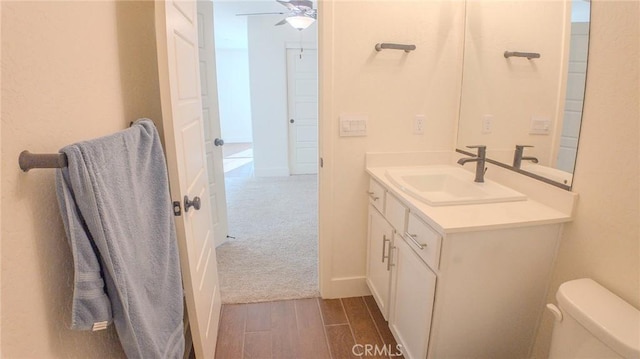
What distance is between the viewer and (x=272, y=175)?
5.55 m

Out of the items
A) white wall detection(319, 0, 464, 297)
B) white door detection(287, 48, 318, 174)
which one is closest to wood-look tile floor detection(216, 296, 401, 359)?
white wall detection(319, 0, 464, 297)

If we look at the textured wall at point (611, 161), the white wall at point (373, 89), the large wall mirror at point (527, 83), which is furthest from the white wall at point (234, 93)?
the textured wall at point (611, 161)

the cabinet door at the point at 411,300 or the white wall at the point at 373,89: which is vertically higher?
the white wall at the point at 373,89

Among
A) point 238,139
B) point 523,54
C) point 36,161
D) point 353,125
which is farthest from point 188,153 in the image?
point 238,139

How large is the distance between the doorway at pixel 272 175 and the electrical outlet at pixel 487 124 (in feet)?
4.94

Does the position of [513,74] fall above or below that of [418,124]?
above

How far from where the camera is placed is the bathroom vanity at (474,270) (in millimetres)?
1323

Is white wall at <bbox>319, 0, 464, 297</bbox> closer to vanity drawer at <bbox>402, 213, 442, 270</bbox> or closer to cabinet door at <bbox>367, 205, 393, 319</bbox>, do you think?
cabinet door at <bbox>367, 205, 393, 319</bbox>

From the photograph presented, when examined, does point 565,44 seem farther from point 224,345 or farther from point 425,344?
point 224,345

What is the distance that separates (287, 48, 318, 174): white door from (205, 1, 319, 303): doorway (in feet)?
0.05

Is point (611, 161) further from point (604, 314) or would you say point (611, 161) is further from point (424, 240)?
point (424, 240)

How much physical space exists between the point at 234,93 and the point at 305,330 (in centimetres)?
780

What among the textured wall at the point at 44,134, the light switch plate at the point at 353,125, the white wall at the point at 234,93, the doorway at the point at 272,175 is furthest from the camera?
the white wall at the point at 234,93

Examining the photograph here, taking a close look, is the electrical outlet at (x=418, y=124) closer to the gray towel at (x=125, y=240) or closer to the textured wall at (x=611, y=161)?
the textured wall at (x=611, y=161)
